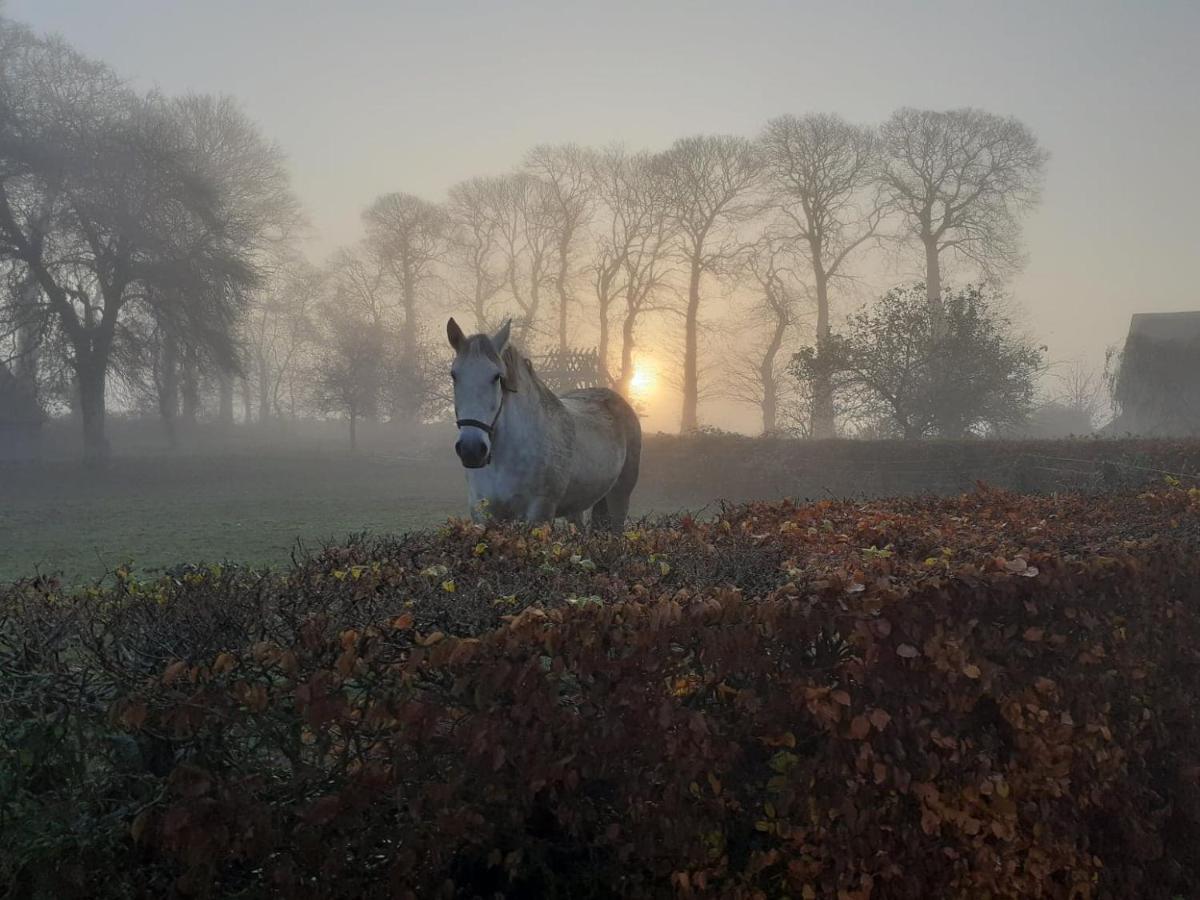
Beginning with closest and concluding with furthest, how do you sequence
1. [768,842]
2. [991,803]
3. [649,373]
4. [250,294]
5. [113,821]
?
[113,821] < [768,842] < [991,803] < [250,294] < [649,373]

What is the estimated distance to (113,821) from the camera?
2414 millimetres

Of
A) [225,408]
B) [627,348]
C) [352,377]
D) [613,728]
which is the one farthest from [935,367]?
[225,408]

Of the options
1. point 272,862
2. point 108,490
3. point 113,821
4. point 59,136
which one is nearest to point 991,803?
point 272,862

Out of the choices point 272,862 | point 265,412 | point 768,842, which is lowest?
point 768,842

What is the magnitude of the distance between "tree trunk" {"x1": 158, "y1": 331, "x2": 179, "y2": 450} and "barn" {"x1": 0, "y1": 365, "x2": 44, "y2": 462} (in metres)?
3.78

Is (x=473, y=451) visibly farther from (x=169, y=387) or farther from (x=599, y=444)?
(x=169, y=387)

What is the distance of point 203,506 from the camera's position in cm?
2155

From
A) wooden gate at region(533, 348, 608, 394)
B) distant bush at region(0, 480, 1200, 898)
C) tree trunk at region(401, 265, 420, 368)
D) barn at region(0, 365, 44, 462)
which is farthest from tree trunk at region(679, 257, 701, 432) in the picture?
distant bush at region(0, 480, 1200, 898)

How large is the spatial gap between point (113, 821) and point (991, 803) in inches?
115

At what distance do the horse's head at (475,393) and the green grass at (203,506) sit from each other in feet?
11.6

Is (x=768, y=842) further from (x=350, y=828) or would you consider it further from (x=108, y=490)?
(x=108, y=490)

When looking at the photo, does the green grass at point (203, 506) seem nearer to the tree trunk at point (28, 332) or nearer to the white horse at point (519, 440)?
the tree trunk at point (28, 332)

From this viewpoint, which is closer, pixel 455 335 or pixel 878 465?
pixel 455 335

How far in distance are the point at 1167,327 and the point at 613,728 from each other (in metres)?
42.6
